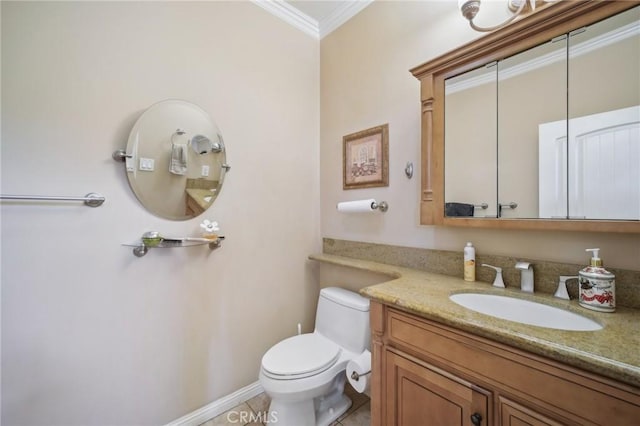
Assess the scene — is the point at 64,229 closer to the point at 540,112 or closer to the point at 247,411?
the point at 247,411

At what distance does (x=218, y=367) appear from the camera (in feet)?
5.23

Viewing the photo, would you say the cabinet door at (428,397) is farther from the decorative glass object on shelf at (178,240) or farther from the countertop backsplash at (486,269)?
the decorative glass object on shelf at (178,240)

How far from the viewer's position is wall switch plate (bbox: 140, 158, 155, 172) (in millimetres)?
1308

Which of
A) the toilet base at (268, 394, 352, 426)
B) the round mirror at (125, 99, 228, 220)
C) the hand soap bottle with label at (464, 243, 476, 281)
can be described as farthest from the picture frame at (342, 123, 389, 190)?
the toilet base at (268, 394, 352, 426)

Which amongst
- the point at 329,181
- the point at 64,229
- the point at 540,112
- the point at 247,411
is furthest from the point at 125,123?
the point at 540,112

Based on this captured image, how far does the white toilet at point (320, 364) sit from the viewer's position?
129 centimetres

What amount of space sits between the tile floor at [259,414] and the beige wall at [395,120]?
3.38ft

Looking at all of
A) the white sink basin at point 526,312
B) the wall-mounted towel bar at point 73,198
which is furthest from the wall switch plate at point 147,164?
the white sink basin at point 526,312

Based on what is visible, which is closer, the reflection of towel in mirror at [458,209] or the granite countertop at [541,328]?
the granite countertop at [541,328]

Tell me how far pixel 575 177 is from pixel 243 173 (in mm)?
1617

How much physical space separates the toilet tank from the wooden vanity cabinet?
350mm

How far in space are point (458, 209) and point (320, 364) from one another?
105 centimetres

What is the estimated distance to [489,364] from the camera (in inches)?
31.0

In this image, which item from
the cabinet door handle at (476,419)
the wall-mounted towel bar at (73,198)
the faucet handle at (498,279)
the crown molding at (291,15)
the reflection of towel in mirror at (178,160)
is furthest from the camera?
the crown molding at (291,15)
